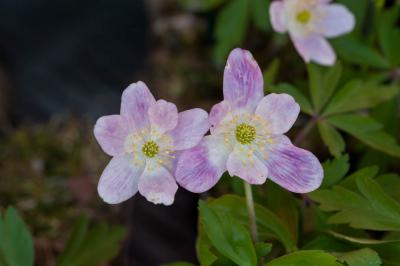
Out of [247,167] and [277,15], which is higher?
[277,15]

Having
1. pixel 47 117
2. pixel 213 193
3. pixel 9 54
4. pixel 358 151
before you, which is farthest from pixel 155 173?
pixel 9 54

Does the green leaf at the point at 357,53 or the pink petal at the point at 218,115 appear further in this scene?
the green leaf at the point at 357,53

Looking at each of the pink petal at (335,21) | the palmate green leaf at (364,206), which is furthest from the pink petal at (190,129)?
the pink petal at (335,21)

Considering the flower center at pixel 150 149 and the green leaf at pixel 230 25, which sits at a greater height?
the green leaf at pixel 230 25

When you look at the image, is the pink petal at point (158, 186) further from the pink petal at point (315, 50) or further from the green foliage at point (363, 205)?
the pink petal at point (315, 50)

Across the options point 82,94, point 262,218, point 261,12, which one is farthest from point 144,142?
point 82,94

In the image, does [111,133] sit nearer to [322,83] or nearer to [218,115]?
[218,115]

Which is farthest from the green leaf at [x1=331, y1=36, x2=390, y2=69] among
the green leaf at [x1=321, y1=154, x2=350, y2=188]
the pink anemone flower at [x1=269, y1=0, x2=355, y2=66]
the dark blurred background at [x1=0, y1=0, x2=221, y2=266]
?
the dark blurred background at [x1=0, y1=0, x2=221, y2=266]
